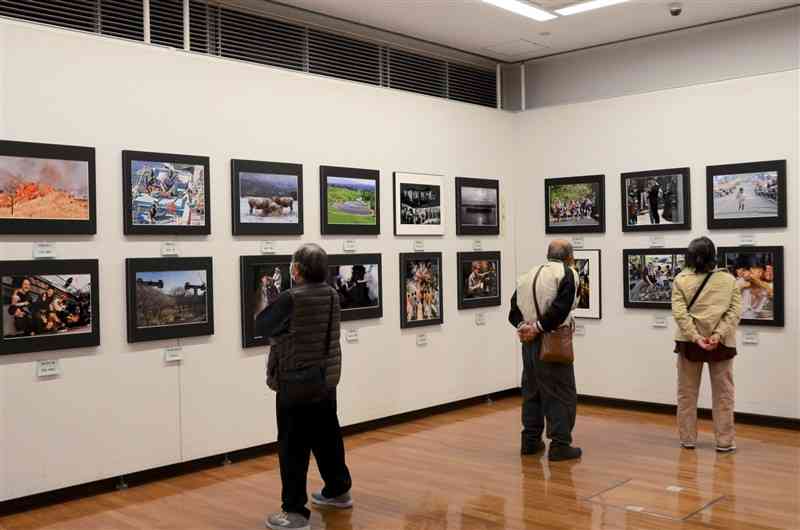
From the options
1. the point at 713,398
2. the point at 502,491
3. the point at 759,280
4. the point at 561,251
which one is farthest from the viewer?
the point at 759,280

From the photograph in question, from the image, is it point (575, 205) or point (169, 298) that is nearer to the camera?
point (169, 298)

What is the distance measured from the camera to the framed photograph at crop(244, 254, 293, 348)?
8961 millimetres

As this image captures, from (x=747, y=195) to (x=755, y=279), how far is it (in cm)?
102

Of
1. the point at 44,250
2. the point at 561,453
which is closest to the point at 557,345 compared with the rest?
the point at 561,453

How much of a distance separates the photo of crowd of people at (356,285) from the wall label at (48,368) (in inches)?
128

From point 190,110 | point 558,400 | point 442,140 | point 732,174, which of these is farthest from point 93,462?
point 732,174

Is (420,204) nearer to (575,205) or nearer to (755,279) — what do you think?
(575,205)

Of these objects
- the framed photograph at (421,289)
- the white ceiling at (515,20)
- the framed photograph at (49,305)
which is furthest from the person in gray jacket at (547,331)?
the framed photograph at (49,305)

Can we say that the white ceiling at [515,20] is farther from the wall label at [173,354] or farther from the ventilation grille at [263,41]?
the wall label at [173,354]

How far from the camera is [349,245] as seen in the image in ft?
33.3

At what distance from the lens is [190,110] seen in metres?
8.59

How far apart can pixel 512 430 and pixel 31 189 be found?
595cm

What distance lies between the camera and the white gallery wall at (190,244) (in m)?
7.40

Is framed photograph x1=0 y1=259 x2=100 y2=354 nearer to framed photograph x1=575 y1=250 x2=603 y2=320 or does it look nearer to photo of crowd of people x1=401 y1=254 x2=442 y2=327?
photo of crowd of people x1=401 y1=254 x2=442 y2=327
